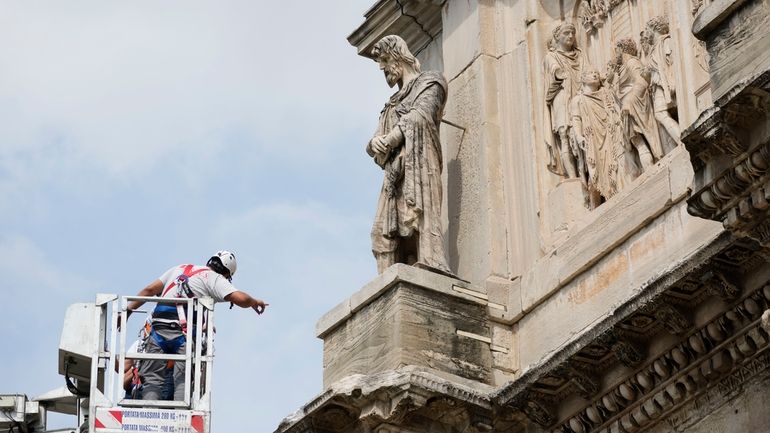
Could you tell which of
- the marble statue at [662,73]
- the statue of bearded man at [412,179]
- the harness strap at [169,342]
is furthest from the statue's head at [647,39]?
the harness strap at [169,342]

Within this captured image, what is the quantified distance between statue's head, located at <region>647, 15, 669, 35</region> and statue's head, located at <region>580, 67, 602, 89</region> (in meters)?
0.68

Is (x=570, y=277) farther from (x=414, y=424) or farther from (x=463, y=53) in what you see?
(x=463, y=53)

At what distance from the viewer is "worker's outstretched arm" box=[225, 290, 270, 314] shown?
54.3 ft

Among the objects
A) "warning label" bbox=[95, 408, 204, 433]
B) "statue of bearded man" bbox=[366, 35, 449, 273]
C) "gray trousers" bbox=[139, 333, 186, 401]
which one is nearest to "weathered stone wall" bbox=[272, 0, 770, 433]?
"statue of bearded man" bbox=[366, 35, 449, 273]

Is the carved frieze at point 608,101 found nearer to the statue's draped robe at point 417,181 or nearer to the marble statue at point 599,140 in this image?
the marble statue at point 599,140

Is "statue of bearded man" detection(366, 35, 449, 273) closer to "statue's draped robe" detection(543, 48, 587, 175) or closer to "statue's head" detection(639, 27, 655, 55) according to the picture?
"statue's draped robe" detection(543, 48, 587, 175)

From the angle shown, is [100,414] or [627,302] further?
[100,414]

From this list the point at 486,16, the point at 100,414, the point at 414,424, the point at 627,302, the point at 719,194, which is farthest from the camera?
the point at 486,16

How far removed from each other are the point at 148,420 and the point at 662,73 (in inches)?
170

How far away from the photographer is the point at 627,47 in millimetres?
16031

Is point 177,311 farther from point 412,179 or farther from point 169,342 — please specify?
point 412,179

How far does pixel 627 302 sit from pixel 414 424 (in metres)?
1.89

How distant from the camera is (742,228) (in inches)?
492

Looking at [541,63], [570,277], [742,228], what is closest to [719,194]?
[742,228]
